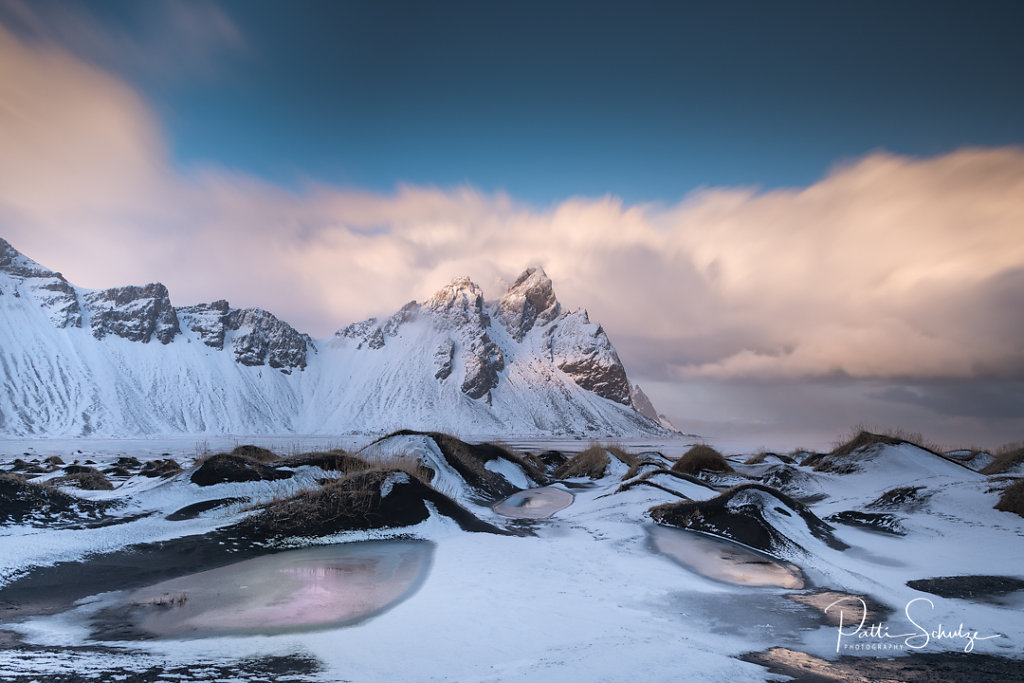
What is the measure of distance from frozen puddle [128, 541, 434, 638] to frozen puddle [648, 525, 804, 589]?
509cm

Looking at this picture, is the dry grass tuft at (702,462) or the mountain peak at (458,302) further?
the mountain peak at (458,302)

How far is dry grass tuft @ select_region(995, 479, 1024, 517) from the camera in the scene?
1321 centimetres

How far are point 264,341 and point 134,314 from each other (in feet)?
107

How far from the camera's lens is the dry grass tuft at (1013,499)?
520 inches

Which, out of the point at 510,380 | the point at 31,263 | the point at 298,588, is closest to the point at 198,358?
the point at 31,263

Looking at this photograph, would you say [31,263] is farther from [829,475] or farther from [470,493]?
[829,475]

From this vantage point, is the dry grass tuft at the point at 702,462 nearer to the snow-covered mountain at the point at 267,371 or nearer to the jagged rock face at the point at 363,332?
the snow-covered mountain at the point at 267,371

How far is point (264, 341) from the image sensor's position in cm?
15175

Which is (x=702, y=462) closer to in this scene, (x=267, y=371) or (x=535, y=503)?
(x=535, y=503)

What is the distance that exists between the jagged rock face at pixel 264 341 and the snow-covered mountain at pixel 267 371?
397 millimetres

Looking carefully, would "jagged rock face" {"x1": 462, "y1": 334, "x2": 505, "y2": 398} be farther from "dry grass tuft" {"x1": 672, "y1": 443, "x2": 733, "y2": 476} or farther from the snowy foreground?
the snowy foreground
